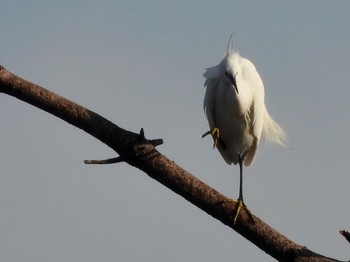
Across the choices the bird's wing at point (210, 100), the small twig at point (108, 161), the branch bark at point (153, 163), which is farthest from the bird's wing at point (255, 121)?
the small twig at point (108, 161)

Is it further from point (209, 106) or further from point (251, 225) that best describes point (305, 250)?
point (209, 106)

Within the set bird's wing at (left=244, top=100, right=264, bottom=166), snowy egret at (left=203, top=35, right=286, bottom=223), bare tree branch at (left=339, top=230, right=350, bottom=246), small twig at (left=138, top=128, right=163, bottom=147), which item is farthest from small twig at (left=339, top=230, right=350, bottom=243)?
bird's wing at (left=244, top=100, right=264, bottom=166)

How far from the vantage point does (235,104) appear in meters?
7.38

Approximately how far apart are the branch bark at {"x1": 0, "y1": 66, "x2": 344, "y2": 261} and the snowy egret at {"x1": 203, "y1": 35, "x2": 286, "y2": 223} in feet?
8.16

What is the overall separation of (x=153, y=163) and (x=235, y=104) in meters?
2.93

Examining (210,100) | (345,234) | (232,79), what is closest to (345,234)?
(345,234)

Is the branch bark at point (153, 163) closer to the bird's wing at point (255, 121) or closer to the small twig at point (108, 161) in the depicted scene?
the small twig at point (108, 161)

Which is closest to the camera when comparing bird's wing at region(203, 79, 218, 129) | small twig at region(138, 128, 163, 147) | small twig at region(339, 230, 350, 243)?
small twig at region(339, 230, 350, 243)


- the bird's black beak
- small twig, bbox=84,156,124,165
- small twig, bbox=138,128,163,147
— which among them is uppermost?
the bird's black beak

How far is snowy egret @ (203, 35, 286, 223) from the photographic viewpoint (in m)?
7.37

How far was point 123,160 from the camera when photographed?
4.59 meters

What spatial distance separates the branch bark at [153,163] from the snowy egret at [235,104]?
2486 millimetres

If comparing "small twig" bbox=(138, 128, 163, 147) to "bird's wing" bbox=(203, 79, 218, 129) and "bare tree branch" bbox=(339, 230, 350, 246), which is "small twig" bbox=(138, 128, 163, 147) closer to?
"bare tree branch" bbox=(339, 230, 350, 246)

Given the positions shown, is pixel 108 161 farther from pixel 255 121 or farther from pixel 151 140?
pixel 255 121
